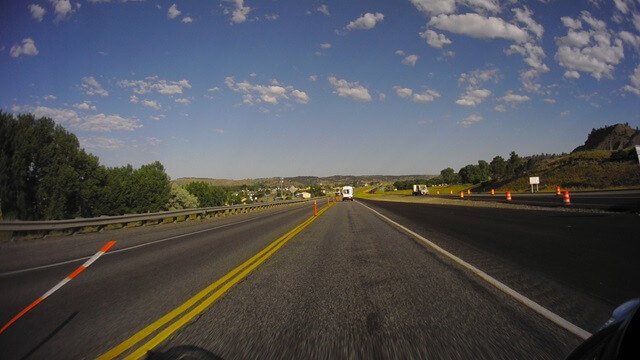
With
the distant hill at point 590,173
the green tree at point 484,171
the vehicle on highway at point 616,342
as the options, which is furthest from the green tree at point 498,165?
the vehicle on highway at point 616,342

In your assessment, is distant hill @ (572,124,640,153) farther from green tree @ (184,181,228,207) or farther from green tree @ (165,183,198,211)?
green tree @ (165,183,198,211)

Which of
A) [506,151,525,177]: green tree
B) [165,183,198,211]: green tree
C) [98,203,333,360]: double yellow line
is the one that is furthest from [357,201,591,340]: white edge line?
[506,151,525,177]: green tree

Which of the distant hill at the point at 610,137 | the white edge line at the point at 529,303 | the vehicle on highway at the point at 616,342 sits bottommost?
the white edge line at the point at 529,303

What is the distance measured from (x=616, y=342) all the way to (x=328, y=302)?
160 inches

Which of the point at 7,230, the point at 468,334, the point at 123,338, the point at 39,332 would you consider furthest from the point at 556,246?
the point at 7,230

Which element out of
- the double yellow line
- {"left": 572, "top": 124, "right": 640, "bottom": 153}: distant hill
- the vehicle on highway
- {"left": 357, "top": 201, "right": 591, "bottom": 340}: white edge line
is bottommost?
{"left": 357, "top": 201, "right": 591, "bottom": 340}: white edge line

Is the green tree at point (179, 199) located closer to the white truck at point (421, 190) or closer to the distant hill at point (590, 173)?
the white truck at point (421, 190)

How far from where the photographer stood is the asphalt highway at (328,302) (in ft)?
11.9

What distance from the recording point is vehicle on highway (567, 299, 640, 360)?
131 centimetres

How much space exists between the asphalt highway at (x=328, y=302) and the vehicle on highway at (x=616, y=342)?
1893 millimetres

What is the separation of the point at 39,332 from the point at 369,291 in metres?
4.21

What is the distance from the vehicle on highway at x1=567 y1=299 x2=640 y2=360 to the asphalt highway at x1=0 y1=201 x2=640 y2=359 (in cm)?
189

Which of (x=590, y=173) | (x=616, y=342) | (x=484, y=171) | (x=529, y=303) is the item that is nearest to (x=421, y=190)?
(x=590, y=173)

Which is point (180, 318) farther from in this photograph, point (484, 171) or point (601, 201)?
point (484, 171)
